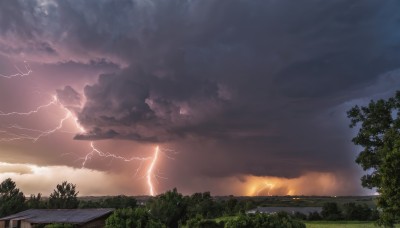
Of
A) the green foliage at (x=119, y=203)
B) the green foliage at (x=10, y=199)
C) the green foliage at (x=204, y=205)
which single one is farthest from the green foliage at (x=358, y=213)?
the green foliage at (x=10, y=199)

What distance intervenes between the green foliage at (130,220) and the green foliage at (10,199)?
49.5 m

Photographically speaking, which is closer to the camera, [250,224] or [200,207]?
[250,224]

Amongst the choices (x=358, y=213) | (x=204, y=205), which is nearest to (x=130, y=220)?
(x=204, y=205)

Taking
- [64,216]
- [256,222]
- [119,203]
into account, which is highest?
[119,203]

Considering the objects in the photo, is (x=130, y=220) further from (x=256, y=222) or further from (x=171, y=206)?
(x=171, y=206)

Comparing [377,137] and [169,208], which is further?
[169,208]

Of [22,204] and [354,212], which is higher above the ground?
[22,204]

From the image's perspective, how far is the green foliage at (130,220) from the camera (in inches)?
1572

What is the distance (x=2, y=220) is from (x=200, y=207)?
151 ft

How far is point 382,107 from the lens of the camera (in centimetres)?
3688

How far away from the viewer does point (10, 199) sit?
276 feet

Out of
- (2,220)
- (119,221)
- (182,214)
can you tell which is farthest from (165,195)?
(119,221)

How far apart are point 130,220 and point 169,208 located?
38.8 m

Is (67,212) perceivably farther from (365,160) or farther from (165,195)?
(365,160)
